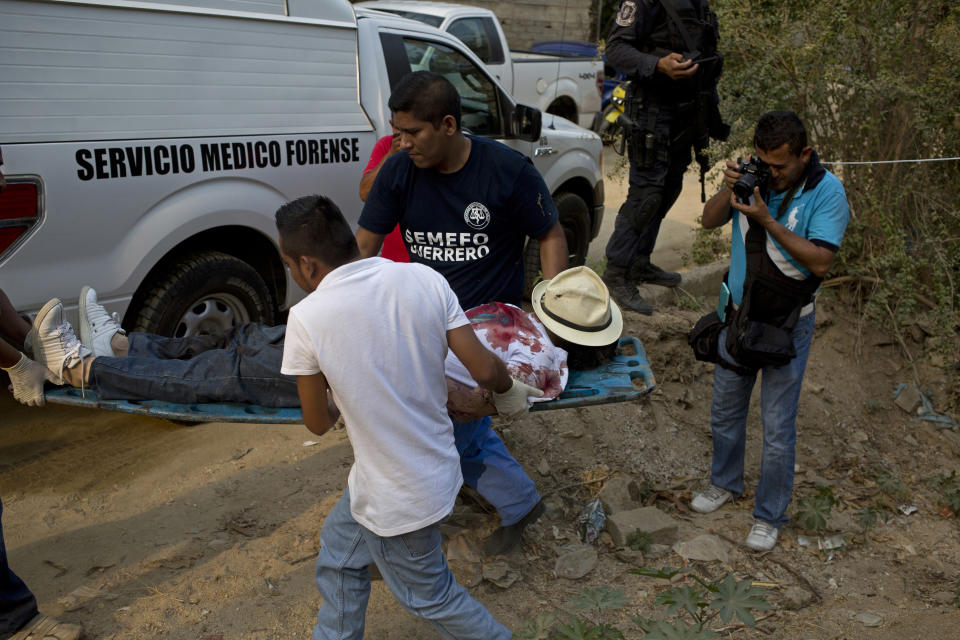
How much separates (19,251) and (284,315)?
1810 mm

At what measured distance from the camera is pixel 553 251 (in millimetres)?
3307

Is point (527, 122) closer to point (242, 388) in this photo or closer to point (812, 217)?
point (812, 217)

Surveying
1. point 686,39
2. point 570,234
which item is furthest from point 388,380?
point 570,234

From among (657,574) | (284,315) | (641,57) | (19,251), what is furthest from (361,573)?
(641,57)

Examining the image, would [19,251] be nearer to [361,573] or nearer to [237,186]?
[237,186]

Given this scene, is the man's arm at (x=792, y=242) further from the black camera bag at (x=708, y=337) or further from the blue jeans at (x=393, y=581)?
the blue jeans at (x=393, y=581)

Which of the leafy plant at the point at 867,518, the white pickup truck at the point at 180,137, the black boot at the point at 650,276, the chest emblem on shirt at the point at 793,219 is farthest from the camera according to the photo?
the black boot at the point at 650,276

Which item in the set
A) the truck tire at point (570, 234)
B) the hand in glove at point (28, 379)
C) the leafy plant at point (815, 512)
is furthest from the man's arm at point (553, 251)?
the truck tire at point (570, 234)

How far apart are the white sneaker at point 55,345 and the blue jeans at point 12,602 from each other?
2.01ft

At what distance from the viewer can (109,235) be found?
12.6 feet

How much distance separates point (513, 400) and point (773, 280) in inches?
56.5

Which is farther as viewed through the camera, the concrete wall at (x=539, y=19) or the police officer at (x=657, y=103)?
the concrete wall at (x=539, y=19)

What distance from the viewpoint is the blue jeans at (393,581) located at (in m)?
2.35

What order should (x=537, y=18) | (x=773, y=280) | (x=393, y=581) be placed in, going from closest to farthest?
(x=393, y=581) < (x=773, y=280) < (x=537, y=18)
